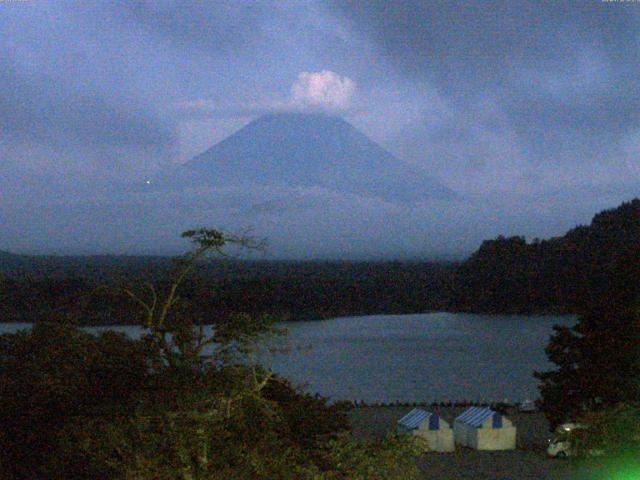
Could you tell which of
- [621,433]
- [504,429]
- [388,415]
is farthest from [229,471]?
[388,415]

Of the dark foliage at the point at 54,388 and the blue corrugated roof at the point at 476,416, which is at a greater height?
the dark foliage at the point at 54,388

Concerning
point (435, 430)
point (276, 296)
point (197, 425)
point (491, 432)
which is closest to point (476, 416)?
point (491, 432)

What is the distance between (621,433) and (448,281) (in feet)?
180

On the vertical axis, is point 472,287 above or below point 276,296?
above

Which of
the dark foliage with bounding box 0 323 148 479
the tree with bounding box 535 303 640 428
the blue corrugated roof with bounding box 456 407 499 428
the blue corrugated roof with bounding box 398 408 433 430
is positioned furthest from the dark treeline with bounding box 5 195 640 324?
the dark foliage with bounding box 0 323 148 479

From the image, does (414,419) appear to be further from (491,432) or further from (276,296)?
(276,296)

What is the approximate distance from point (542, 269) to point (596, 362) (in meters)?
37.7

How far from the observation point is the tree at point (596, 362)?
11688 mm

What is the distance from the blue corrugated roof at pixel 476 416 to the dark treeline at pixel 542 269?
30643mm

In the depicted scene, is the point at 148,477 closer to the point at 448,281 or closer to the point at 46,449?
the point at 46,449

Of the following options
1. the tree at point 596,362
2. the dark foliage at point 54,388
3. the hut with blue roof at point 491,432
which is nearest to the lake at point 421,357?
the hut with blue roof at point 491,432

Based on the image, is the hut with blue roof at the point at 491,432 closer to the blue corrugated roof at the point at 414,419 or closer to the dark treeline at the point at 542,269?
the blue corrugated roof at the point at 414,419

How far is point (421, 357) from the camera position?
102 ft

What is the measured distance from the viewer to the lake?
74.1 ft
